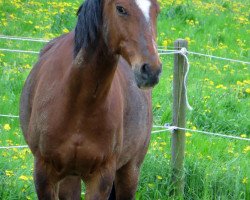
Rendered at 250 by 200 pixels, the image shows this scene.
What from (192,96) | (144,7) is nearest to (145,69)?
(144,7)

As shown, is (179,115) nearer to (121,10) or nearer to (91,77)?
(91,77)

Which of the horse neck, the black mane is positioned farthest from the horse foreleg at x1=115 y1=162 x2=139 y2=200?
the black mane

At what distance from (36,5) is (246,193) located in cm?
690

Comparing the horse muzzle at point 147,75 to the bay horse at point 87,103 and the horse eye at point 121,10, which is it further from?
the horse eye at point 121,10

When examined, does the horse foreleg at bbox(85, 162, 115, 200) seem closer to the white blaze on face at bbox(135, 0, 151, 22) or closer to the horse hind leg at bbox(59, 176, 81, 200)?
the horse hind leg at bbox(59, 176, 81, 200)

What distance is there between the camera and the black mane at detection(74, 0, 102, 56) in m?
4.09

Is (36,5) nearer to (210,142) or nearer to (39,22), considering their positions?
(39,22)

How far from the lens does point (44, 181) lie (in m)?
4.50

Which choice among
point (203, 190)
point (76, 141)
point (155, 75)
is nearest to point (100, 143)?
point (76, 141)

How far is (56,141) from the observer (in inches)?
170

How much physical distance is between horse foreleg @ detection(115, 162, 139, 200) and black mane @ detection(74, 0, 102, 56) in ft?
4.23

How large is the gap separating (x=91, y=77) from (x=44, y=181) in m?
0.74

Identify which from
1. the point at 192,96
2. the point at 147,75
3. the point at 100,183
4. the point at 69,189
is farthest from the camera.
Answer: the point at 192,96

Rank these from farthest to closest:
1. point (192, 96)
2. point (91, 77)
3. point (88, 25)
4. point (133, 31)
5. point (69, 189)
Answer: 1. point (192, 96)
2. point (69, 189)
3. point (91, 77)
4. point (88, 25)
5. point (133, 31)
